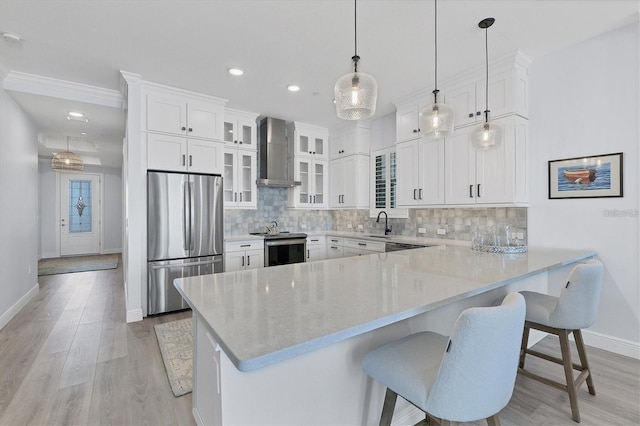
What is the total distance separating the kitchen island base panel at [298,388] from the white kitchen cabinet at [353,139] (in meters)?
3.75

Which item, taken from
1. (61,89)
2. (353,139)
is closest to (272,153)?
(353,139)

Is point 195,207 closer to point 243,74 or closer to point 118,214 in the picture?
point 243,74

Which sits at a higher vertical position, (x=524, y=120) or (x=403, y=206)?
(x=524, y=120)

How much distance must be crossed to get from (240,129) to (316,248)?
2.32 m

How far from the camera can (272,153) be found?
4953 millimetres

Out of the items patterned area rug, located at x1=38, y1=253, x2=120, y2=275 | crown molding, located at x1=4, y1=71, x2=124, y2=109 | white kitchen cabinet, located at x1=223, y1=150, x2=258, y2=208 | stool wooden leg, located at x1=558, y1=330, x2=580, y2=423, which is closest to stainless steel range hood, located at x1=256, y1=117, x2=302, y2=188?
white kitchen cabinet, located at x1=223, y1=150, x2=258, y2=208

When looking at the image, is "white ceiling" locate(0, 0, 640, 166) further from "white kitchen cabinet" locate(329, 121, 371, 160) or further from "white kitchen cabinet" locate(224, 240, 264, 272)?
"white kitchen cabinet" locate(224, 240, 264, 272)

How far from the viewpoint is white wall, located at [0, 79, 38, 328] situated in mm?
3398

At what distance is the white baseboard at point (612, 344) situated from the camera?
2.55 meters

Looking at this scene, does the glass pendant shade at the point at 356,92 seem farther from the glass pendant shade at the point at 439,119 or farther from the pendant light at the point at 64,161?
the pendant light at the point at 64,161

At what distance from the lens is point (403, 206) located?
411cm

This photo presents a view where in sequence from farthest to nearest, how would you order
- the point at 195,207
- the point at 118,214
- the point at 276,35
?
the point at 118,214 → the point at 195,207 → the point at 276,35

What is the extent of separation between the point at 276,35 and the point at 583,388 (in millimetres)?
3630

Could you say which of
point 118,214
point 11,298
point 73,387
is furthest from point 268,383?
point 118,214
